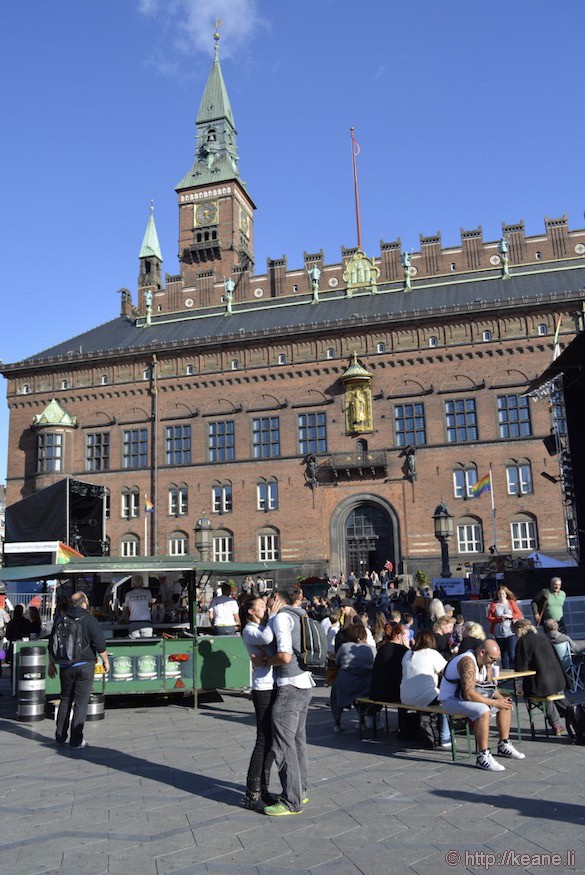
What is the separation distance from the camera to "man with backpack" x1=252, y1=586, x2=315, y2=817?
20.6 ft

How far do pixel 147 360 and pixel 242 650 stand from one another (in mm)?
34271

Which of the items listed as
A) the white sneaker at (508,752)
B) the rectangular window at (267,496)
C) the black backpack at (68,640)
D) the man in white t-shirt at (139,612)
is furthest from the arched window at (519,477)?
the black backpack at (68,640)

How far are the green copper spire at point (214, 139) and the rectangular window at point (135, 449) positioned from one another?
984 inches

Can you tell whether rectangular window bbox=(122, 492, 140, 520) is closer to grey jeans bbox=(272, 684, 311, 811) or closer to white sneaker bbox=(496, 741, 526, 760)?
white sneaker bbox=(496, 741, 526, 760)

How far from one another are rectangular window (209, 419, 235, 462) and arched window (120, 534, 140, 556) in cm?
639

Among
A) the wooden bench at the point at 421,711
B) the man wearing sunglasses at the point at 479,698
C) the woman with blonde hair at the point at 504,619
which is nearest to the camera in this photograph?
the man wearing sunglasses at the point at 479,698

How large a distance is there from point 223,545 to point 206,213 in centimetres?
2947

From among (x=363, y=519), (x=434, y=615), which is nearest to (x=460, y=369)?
(x=363, y=519)

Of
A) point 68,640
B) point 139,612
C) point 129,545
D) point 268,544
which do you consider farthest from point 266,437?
point 68,640

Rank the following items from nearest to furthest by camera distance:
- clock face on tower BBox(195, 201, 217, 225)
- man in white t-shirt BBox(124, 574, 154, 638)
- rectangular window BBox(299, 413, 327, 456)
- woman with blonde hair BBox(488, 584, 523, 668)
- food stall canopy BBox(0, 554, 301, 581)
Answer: food stall canopy BBox(0, 554, 301, 581), woman with blonde hair BBox(488, 584, 523, 668), man in white t-shirt BBox(124, 574, 154, 638), rectangular window BBox(299, 413, 327, 456), clock face on tower BBox(195, 201, 217, 225)

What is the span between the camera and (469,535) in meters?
37.9

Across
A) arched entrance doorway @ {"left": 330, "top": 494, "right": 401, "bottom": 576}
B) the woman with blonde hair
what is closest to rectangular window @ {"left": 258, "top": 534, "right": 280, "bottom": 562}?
arched entrance doorway @ {"left": 330, "top": 494, "right": 401, "bottom": 576}

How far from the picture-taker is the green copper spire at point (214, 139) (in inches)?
2376

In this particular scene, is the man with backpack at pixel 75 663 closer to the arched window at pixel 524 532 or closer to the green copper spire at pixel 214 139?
the arched window at pixel 524 532
